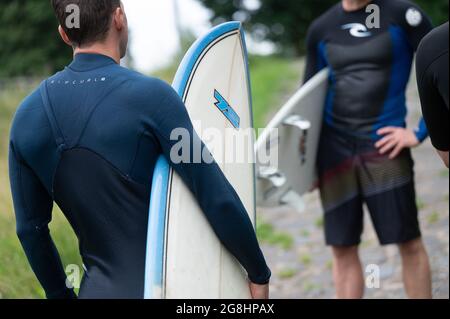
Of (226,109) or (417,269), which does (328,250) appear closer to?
(417,269)

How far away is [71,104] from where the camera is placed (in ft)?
6.52

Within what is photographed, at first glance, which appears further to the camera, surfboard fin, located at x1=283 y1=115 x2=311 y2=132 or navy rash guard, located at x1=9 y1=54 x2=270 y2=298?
surfboard fin, located at x1=283 y1=115 x2=311 y2=132

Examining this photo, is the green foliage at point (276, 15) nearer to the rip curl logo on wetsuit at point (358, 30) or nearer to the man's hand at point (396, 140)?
the rip curl logo on wetsuit at point (358, 30)

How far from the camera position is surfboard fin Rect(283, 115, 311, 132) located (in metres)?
3.64

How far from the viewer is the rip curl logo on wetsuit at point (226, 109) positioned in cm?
249

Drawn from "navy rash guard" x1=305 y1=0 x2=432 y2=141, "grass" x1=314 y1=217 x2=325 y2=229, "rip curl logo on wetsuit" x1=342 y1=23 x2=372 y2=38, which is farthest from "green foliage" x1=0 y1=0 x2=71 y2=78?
"rip curl logo on wetsuit" x1=342 y1=23 x2=372 y2=38

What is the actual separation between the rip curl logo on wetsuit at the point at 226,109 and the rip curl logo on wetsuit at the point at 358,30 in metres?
1.19

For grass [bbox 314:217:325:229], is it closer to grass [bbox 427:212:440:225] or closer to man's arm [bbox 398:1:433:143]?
grass [bbox 427:212:440:225]

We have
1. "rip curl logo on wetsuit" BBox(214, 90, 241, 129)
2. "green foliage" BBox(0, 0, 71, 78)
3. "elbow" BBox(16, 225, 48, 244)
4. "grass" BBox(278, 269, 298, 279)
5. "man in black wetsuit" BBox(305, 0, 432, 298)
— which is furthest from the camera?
"green foliage" BBox(0, 0, 71, 78)

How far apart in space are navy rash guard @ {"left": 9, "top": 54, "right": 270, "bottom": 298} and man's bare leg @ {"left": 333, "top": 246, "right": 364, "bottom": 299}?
175cm

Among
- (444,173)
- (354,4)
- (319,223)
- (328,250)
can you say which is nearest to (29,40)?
(319,223)

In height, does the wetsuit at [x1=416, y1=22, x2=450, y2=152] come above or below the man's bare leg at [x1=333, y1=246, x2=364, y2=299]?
above

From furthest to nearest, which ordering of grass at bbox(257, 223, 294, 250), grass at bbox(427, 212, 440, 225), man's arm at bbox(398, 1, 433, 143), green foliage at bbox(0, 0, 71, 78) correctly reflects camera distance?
green foliage at bbox(0, 0, 71, 78) < grass at bbox(257, 223, 294, 250) < grass at bbox(427, 212, 440, 225) < man's arm at bbox(398, 1, 433, 143)

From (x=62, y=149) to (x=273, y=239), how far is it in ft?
13.6
